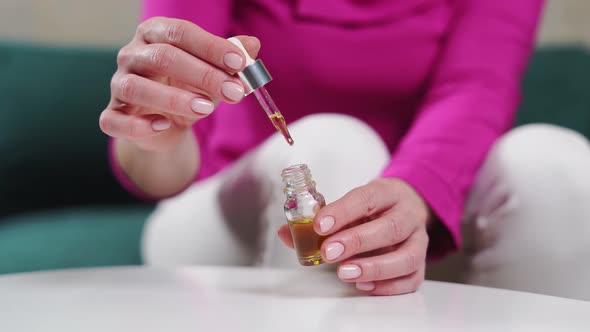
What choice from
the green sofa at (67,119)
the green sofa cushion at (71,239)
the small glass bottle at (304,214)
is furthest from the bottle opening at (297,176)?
the green sofa at (67,119)

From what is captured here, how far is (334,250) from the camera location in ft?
1.57

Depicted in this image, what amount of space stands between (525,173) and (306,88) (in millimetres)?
275

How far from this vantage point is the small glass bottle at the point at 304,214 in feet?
1.62

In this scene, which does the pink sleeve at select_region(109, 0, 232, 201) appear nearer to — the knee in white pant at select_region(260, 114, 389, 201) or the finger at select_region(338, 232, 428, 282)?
the knee in white pant at select_region(260, 114, 389, 201)

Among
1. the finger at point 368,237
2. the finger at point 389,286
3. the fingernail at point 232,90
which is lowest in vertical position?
the finger at point 389,286

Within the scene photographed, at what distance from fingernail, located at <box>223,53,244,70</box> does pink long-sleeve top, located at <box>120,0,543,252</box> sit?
248 mm

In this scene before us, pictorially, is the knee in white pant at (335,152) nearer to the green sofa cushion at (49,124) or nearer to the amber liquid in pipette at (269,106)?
the amber liquid in pipette at (269,106)

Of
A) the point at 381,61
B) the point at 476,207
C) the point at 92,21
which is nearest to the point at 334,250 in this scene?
the point at 476,207

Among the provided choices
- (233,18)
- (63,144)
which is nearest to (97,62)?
(63,144)

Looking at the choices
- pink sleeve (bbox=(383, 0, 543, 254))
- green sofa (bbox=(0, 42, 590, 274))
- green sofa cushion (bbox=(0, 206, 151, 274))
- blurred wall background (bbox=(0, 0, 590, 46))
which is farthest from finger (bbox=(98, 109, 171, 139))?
blurred wall background (bbox=(0, 0, 590, 46))

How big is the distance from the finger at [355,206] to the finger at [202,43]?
121 millimetres

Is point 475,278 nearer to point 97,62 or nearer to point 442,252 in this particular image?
point 442,252

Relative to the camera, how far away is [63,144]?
4.15ft

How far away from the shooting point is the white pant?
58cm
